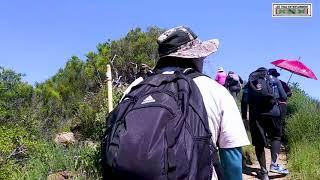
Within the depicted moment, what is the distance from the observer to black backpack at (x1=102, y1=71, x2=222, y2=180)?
84.0 inches

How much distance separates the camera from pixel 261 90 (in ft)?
24.3

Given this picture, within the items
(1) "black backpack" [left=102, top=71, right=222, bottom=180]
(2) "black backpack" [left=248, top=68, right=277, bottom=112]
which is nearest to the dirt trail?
(2) "black backpack" [left=248, top=68, right=277, bottom=112]

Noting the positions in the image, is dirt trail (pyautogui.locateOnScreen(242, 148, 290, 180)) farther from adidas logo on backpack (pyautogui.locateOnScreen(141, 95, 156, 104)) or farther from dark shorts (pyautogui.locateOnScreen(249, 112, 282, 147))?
adidas logo on backpack (pyautogui.locateOnScreen(141, 95, 156, 104))

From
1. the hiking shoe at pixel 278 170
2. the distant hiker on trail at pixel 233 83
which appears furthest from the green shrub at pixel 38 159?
the distant hiker on trail at pixel 233 83

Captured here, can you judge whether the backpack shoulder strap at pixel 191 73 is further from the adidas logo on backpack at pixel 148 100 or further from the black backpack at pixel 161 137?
the adidas logo on backpack at pixel 148 100

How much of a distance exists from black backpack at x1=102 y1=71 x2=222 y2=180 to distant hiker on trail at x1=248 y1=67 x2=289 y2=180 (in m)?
5.24

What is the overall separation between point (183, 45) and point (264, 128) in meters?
5.37

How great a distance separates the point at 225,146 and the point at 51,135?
34.7 feet

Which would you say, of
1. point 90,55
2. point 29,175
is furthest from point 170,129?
point 90,55

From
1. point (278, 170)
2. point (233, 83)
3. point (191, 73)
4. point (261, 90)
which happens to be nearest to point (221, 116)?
point (191, 73)

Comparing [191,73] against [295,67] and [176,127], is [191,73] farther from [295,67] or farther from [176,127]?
[295,67]

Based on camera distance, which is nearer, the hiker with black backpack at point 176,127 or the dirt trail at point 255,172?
the hiker with black backpack at point 176,127

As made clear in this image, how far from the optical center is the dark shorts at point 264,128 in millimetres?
7607

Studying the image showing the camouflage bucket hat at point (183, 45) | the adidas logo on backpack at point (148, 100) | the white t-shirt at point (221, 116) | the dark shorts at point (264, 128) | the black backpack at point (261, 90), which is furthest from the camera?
the dark shorts at point (264, 128)
